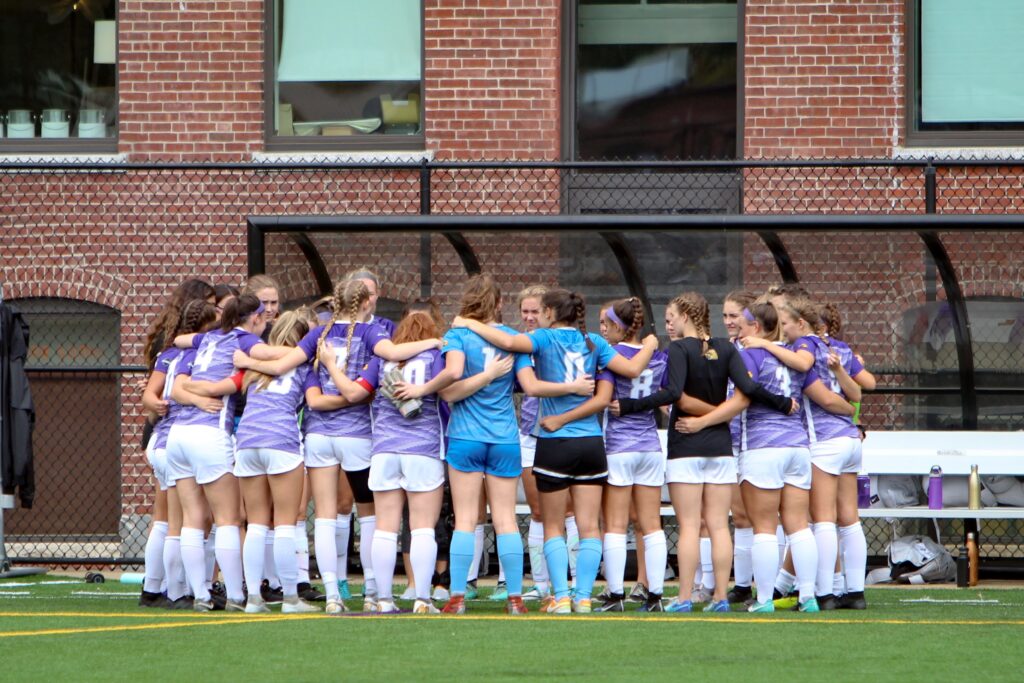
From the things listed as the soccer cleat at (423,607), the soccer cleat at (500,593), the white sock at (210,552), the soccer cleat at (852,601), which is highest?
the white sock at (210,552)

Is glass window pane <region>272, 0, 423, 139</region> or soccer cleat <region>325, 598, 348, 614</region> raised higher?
glass window pane <region>272, 0, 423, 139</region>

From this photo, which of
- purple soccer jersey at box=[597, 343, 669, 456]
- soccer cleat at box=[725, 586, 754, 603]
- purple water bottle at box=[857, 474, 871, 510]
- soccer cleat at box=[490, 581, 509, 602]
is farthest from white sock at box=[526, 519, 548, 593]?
purple water bottle at box=[857, 474, 871, 510]

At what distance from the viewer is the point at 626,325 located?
31.2 ft

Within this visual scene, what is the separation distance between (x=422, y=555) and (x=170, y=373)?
1780 millimetres

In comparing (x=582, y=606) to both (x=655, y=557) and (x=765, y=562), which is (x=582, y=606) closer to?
(x=655, y=557)

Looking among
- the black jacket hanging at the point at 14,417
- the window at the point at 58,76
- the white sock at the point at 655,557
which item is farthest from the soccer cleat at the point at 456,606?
the window at the point at 58,76

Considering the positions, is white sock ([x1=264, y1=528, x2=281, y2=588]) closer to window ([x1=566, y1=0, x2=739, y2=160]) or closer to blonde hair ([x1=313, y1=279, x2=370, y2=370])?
blonde hair ([x1=313, y1=279, x2=370, y2=370])

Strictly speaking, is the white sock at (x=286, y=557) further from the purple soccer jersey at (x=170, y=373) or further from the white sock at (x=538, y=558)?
the white sock at (x=538, y=558)

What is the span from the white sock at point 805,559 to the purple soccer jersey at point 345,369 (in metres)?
2.46

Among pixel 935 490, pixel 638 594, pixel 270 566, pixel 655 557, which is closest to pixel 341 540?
pixel 270 566

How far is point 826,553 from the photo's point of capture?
9336mm

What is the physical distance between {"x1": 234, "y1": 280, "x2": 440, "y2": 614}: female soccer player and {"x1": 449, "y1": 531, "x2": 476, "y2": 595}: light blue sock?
555 mm

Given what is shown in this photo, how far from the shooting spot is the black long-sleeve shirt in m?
9.20

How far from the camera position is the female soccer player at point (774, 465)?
9156 millimetres
